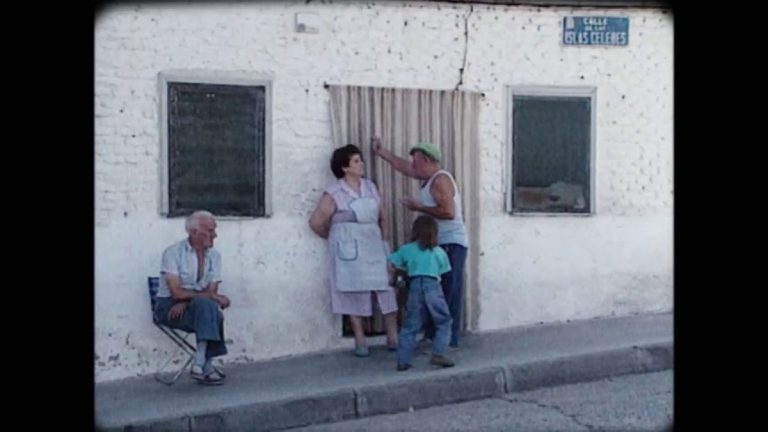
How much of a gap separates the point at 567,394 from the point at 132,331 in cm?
318

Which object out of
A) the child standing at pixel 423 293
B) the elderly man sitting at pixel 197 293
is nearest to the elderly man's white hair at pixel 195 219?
the elderly man sitting at pixel 197 293

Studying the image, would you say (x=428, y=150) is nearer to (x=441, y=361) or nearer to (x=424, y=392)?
(x=441, y=361)

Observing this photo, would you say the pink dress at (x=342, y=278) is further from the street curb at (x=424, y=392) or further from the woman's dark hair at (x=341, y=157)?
the street curb at (x=424, y=392)

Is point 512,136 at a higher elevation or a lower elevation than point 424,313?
higher

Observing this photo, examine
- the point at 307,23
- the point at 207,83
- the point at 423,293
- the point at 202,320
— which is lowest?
the point at 202,320

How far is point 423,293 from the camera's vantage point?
8977mm

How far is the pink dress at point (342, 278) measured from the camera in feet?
31.4

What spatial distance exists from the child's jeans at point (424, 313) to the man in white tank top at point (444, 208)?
46 centimetres

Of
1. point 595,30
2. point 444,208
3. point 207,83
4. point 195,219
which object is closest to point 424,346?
point 444,208

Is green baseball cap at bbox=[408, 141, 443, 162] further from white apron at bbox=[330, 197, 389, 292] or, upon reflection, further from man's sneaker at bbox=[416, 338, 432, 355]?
man's sneaker at bbox=[416, 338, 432, 355]

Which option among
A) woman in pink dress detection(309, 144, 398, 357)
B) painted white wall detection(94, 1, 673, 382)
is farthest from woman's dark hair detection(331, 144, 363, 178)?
painted white wall detection(94, 1, 673, 382)

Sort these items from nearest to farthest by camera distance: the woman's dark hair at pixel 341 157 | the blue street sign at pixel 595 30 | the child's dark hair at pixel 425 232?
the child's dark hair at pixel 425 232 < the woman's dark hair at pixel 341 157 < the blue street sign at pixel 595 30

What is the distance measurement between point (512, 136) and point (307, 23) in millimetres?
1972
